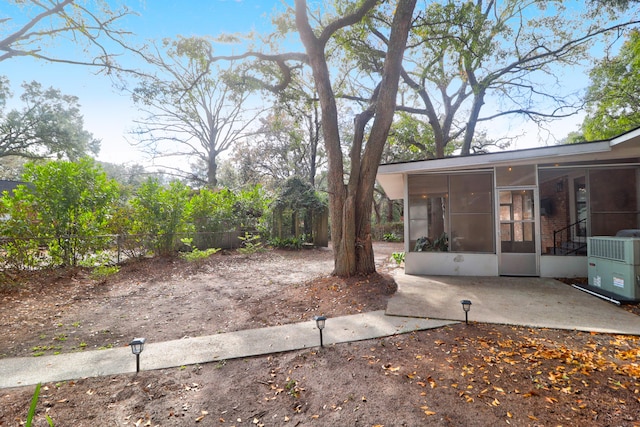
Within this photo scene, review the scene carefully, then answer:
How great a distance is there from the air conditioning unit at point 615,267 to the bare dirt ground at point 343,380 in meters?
0.35

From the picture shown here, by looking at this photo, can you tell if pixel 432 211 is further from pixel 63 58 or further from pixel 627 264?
pixel 63 58

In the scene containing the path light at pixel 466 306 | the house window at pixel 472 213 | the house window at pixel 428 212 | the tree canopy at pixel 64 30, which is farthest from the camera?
the house window at pixel 428 212

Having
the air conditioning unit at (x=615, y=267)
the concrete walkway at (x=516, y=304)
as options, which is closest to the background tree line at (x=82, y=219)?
the concrete walkway at (x=516, y=304)

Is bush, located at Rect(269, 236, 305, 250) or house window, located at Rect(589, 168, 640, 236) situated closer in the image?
house window, located at Rect(589, 168, 640, 236)

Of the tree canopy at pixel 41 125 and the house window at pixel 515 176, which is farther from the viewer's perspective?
the tree canopy at pixel 41 125

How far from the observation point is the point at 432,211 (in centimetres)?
722

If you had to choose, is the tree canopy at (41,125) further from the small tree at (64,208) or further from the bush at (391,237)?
the bush at (391,237)

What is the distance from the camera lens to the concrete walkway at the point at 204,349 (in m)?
2.94

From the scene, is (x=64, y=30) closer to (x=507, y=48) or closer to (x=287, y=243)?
(x=287, y=243)

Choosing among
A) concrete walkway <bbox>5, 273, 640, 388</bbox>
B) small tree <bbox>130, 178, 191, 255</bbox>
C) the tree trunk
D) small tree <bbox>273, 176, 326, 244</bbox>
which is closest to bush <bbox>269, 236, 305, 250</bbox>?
small tree <bbox>273, 176, 326, 244</bbox>

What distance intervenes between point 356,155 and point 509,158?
3.32 m

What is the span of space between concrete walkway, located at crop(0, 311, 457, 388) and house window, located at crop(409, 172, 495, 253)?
3557mm

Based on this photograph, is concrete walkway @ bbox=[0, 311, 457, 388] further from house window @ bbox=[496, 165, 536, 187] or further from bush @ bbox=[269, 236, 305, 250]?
bush @ bbox=[269, 236, 305, 250]

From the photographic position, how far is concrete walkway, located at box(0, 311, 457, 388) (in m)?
2.94
